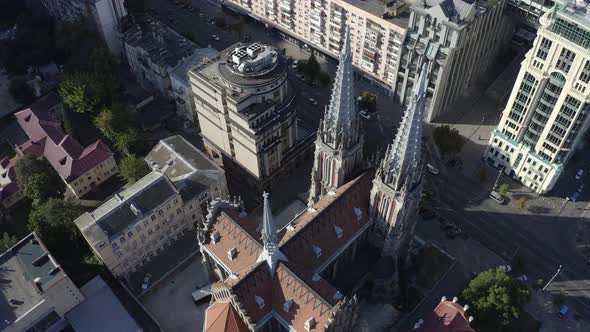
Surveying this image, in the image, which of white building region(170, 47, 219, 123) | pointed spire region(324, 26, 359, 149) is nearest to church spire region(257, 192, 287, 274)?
pointed spire region(324, 26, 359, 149)

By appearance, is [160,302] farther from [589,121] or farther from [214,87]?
[589,121]

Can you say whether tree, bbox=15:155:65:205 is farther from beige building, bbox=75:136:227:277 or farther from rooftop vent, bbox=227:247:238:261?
rooftop vent, bbox=227:247:238:261

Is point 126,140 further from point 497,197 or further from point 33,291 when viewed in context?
point 497,197

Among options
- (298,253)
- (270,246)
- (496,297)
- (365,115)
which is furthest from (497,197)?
(270,246)

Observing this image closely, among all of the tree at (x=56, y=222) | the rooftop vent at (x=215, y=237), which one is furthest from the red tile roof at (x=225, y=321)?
the tree at (x=56, y=222)

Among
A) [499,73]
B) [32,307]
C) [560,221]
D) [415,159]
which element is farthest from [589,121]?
[32,307]
